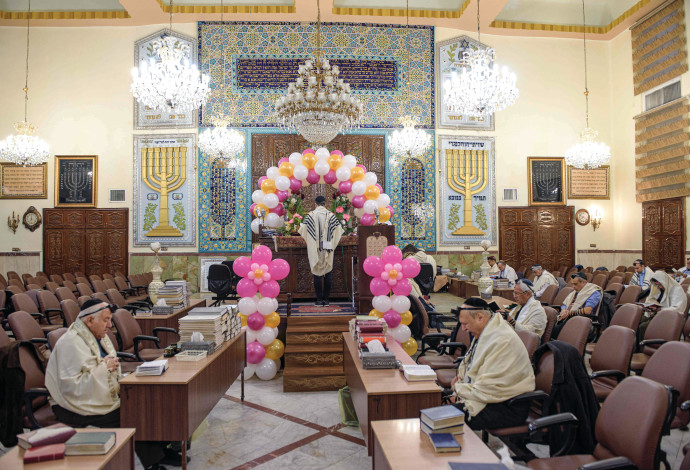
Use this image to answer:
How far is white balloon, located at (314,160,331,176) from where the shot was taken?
25.8ft

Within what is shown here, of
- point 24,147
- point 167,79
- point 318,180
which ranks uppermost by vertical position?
point 167,79

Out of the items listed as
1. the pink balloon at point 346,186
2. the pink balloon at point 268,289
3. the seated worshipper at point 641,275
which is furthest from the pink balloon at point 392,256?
the seated worshipper at point 641,275

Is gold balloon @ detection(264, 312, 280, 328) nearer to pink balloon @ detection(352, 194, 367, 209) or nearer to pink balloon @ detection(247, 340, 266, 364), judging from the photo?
pink balloon @ detection(247, 340, 266, 364)

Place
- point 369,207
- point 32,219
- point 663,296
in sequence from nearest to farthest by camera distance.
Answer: point 663,296, point 369,207, point 32,219

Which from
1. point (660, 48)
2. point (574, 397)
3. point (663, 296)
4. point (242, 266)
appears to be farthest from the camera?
point (660, 48)

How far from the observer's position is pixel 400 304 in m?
5.62

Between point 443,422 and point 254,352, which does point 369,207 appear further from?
point 443,422

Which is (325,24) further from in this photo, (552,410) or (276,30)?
(552,410)

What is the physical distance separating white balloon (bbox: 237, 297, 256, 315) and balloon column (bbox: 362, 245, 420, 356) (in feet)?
4.74

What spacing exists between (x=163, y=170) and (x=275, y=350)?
7779 millimetres

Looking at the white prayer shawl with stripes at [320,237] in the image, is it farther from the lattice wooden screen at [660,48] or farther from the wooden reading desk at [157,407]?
the lattice wooden screen at [660,48]

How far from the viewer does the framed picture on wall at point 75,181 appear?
38.7ft

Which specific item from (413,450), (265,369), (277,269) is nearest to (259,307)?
(277,269)

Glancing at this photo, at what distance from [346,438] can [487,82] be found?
22.9 feet
